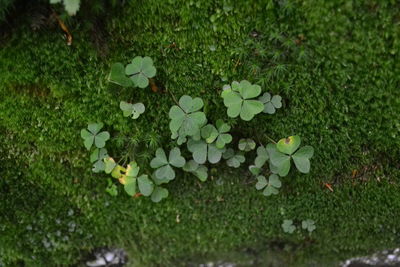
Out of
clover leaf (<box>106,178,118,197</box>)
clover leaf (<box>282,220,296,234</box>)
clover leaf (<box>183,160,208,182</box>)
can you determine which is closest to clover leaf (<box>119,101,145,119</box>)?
clover leaf (<box>183,160,208,182</box>)

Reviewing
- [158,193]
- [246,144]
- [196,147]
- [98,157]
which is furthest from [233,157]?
[98,157]

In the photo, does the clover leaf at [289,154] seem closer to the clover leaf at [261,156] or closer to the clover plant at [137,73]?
the clover leaf at [261,156]

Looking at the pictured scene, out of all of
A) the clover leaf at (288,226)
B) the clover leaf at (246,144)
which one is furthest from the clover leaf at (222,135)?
the clover leaf at (288,226)

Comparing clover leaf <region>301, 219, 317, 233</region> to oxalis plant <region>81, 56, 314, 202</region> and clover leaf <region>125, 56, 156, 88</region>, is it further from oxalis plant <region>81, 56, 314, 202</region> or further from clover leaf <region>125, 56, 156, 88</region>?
clover leaf <region>125, 56, 156, 88</region>

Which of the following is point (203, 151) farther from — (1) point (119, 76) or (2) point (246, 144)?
(1) point (119, 76)

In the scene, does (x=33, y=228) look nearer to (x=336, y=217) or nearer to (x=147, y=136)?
(x=147, y=136)

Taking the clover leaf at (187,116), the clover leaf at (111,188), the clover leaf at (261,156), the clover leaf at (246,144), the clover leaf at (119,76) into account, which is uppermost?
the clover leaf at (119,76)
